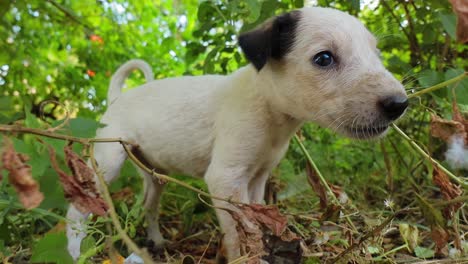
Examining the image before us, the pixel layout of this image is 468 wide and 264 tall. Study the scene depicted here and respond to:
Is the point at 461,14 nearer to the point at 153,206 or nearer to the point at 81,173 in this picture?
the point at 81,173

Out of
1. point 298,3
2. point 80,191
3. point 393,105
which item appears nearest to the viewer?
point 80,191

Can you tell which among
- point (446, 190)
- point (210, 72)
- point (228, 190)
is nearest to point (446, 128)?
point (446, 190)

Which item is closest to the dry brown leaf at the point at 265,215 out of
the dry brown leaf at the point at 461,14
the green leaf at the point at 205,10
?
the dry brown leaf at the point at 461,14

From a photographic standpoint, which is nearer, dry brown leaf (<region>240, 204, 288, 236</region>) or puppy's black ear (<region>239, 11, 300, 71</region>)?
dry brown leaf (<region>240, 204, 288, 236</region>)

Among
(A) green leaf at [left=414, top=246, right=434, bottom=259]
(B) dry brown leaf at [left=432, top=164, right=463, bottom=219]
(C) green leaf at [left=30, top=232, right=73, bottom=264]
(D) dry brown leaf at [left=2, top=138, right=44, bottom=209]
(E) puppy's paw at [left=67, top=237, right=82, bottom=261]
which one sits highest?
(D) dry brown leaf at [left=2, top=138, right=44, bottom=209]

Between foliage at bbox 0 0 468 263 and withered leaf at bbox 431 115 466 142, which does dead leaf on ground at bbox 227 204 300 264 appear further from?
withered leaf at bbox 431 115 466 142

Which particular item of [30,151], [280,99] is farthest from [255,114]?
[30,151]

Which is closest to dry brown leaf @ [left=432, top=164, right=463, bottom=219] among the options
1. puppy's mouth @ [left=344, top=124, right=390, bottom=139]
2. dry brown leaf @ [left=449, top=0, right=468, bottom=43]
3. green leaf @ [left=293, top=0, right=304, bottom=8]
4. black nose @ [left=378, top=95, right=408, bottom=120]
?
black nose @ [left=378, top=95, right=408, bottom=120]
